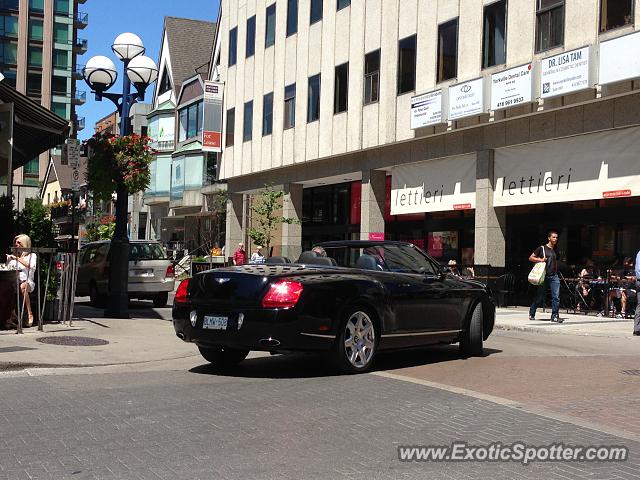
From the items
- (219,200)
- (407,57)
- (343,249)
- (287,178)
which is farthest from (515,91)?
(219,200)

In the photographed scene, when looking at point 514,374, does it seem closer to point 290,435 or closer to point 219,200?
point 290,435

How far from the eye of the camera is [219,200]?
143 feet

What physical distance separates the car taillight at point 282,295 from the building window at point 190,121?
42.2 m

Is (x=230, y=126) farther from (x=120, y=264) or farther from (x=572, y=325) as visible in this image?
(x=572, y=325)

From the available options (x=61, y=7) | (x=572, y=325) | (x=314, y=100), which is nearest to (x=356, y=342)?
(x=572, y=325)

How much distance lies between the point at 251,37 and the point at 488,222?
17.7 meters

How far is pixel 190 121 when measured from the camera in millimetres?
51906

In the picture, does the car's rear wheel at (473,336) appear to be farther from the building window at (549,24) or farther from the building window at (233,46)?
the building window at (233,46)

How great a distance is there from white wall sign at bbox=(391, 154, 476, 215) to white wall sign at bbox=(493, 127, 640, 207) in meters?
1.22

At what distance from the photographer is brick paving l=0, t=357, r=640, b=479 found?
5.17 meters

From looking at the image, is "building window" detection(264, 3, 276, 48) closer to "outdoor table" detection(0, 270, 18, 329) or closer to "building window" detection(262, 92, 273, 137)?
"building window" detection(262, 92, 273, 137)

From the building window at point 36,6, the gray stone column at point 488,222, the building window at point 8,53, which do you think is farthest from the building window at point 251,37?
the building window at point 36,6

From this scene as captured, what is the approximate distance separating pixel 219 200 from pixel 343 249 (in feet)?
110

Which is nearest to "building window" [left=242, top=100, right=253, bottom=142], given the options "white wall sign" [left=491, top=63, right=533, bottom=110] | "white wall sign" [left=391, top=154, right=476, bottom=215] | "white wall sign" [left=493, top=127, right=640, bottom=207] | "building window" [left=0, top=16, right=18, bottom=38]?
"white wall sign" [left=391, top=154, right=476, bottom=215]
